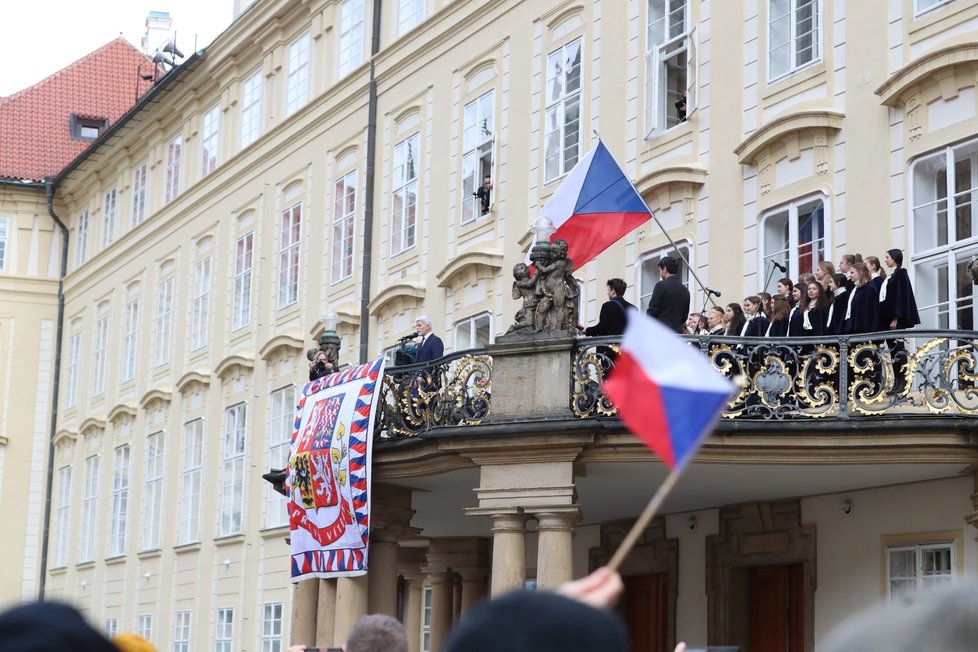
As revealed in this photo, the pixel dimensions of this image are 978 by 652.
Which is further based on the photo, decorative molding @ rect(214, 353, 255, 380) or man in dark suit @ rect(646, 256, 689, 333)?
decorative molding @ rect(214, 353, 255, 380)

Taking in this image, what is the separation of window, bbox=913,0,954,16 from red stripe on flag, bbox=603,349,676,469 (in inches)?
499

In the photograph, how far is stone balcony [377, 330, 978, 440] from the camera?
44.2 feet

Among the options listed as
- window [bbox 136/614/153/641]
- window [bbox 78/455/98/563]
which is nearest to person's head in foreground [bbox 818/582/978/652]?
window [bbox 136/614/153/641]

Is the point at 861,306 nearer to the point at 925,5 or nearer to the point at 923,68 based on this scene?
the point at 923,68

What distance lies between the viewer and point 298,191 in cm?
2956

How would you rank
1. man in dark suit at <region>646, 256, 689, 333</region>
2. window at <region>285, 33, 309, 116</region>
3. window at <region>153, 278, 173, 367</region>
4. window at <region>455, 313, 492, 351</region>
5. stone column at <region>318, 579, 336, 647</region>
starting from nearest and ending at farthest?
man in dark suit at <region>646, 256, 689, 333</region>, stone column at <region>318, 579, 336, 647</region>, window at <region>455, 313, 492, 351</region>, window at <region>285, 33, 309, 116</region>, window at <region>153, 278, 173, 367</region>

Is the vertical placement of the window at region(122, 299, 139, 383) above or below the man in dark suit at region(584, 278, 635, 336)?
above

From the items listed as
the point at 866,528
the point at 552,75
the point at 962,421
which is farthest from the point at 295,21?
the point at 962,421

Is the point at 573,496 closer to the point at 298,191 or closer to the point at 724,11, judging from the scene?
the point at 724,11

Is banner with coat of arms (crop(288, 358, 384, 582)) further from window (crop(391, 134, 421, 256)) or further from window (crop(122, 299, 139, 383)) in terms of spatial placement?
window (crop(122, 299, 139, 383))

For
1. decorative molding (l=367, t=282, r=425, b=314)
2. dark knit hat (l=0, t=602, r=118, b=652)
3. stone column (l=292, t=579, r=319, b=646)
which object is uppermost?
decorative molding (l=367, t=282, r=425, b=314)

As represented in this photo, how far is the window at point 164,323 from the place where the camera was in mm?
35031

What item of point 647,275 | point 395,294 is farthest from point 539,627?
point 395,294

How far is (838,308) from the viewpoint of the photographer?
1430cm
